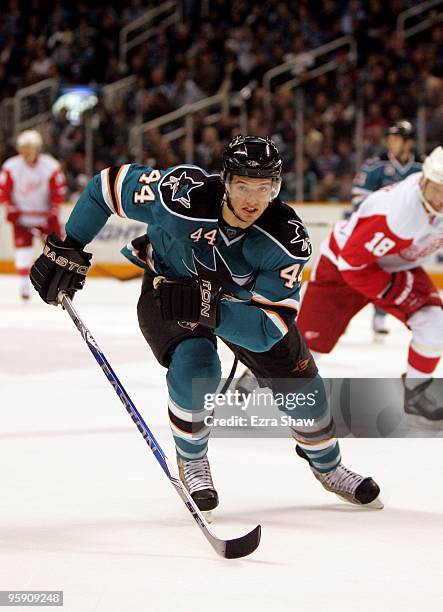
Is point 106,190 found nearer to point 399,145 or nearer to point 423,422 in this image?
point 423,422

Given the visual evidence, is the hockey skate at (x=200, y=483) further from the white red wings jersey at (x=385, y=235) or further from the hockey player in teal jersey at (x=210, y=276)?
the white red wings jersey at (x=385, y=235)

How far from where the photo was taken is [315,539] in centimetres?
280

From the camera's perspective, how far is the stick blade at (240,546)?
8.46 feet

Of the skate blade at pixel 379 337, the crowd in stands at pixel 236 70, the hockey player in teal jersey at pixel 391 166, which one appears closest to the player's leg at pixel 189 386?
the skate blade at pixel 379 337

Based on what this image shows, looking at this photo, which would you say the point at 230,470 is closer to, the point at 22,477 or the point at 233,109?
the point at 22,477

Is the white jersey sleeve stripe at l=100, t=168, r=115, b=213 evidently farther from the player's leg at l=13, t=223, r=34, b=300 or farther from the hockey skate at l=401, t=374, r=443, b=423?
the player's leg at l=13, t=223, r=34, b=300

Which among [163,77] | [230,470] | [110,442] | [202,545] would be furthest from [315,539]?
[163,77]

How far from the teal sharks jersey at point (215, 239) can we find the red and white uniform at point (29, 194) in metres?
6.02

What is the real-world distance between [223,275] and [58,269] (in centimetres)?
43

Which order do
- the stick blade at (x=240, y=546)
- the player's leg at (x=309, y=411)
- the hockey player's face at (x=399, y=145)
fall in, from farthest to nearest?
1. the hockey player's face at (x=399, y=145)
2. the player's leg at (x=309, y=411)
3. the stick blade at (x=240, y=546)

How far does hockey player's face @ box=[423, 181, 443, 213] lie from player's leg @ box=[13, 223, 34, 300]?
5.13 m

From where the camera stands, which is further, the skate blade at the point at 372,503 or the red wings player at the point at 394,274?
the red wings player at the point at 394,274

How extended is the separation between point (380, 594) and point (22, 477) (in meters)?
1.39

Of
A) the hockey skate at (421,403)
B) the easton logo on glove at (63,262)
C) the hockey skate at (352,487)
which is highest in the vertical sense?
the easton logo on glove at (63,262)
